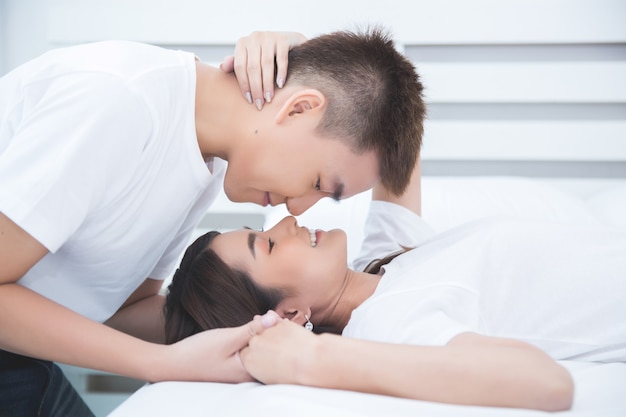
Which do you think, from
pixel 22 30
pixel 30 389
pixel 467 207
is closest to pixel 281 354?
pixel 30 389

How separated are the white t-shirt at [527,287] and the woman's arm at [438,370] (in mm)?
171

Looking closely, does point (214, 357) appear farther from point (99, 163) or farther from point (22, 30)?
point (22, 30)

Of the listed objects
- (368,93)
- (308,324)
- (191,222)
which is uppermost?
(368,93)

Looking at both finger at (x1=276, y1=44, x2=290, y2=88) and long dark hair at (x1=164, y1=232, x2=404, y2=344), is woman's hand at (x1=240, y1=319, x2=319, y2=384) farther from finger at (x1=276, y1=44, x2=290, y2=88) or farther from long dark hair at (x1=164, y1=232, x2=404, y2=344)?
finger at (x1=276, y1=44, x2=290, y2=88)

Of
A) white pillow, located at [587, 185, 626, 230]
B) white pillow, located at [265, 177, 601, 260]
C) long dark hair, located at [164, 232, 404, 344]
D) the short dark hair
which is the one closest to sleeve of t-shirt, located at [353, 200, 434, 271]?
white pillow, located at [265, 177, 601, 260]

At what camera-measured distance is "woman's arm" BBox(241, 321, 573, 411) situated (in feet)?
2.91

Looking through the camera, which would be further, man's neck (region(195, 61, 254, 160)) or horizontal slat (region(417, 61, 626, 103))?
horizontal slat (region(417, 61, 626, 103))

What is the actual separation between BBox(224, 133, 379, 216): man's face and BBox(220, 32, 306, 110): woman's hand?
0.09m

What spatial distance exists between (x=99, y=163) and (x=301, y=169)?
39 cm

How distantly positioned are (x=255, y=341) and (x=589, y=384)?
55 cm

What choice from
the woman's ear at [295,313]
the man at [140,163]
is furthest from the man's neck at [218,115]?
the woman's ear at [295,313]

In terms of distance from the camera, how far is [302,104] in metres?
1.26

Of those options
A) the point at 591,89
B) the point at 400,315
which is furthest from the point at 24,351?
the point at 591,89

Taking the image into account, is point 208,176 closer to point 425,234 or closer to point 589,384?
point 425,234
